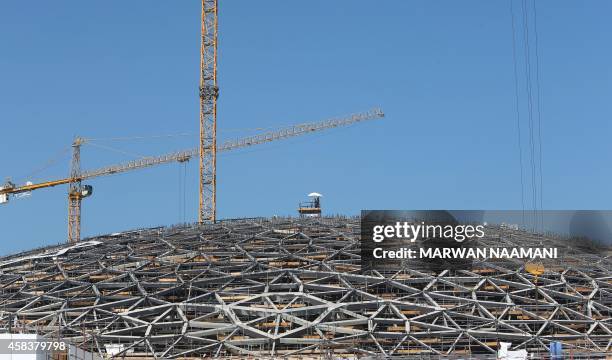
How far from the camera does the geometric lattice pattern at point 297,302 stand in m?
70.9

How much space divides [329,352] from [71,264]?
92.7 feet

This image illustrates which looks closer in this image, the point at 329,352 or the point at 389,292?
the point at 329,352

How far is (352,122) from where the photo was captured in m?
193

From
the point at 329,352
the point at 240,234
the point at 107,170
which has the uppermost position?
the point at 107,170

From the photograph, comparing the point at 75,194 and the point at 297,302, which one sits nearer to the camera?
the point at 297,302

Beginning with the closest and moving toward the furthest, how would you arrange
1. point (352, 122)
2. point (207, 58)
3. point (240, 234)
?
point (240, 234)
point (207, 58)
point (352, 122)

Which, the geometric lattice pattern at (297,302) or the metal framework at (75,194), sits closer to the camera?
the geometric lattice pattern at (297,302)

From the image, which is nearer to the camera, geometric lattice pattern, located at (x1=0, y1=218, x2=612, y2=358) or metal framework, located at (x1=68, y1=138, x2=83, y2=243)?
geometric lattice pattern, located at (x1=0, y1=218, x2=612, y2=358)

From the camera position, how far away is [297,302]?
75625 millimetres

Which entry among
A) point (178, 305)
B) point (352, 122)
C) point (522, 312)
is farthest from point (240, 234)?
point (352, 122)

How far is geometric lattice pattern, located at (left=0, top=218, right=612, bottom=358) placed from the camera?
70.9 m

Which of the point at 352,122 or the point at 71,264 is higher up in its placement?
the point at 352,122

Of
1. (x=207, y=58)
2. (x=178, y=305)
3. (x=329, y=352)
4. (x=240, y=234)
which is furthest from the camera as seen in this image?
(x=207, y=58)

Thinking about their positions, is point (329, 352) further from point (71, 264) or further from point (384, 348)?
point (71, 264)
